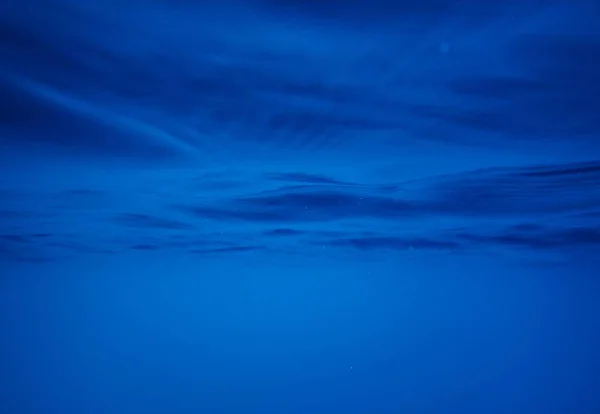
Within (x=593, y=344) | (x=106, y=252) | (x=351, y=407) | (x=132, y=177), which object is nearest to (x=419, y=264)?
(x=106, y=252)

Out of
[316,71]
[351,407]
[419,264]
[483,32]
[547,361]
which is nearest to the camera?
[483,32]

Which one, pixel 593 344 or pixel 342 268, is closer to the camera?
pixel 342 268

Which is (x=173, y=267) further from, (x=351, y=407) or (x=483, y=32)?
(x=351, y=407)

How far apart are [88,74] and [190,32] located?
2.16m

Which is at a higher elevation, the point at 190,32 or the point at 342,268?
the point at 190,32

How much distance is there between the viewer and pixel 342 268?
1580 inches

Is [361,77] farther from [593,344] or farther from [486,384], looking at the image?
[486,384]

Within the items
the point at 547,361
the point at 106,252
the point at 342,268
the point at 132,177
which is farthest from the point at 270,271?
the point at 547,361

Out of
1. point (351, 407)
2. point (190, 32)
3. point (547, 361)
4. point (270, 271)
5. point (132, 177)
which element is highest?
point (190, 32)

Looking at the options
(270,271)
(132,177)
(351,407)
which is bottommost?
(351,407)

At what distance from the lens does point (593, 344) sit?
253 ft

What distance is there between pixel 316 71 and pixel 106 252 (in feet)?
85.2

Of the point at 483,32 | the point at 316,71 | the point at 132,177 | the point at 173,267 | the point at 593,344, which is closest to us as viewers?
the point at 483,32

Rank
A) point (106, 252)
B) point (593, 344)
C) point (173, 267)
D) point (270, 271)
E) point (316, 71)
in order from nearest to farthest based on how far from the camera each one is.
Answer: point (316, 71)
point (106, 252)
point (173, 267)
point (270, 271)
point (593, 344)
